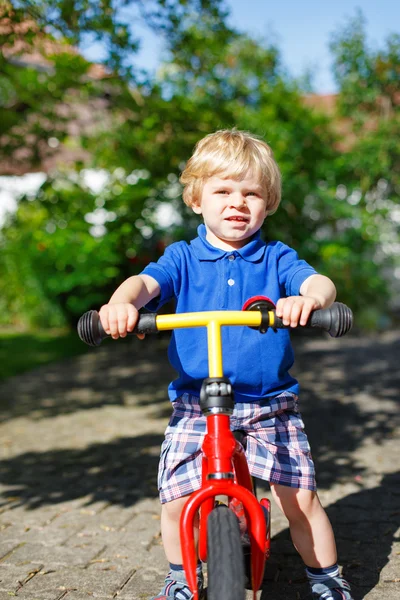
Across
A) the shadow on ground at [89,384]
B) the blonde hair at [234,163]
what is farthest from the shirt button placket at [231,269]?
the shadow on ground at [89,384]

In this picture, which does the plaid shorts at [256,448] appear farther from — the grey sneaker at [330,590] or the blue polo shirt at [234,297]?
the grey sneaker at [330,590]

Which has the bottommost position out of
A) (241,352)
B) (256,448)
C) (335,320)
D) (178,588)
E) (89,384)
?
(178,588)

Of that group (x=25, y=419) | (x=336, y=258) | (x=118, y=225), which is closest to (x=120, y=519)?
(x=25, y=419)

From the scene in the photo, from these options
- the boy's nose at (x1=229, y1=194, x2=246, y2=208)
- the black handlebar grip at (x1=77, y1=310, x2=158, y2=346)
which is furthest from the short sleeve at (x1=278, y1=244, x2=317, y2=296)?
the black handlebar grip at (x1=77, y1=310, x2=158, y2=346)

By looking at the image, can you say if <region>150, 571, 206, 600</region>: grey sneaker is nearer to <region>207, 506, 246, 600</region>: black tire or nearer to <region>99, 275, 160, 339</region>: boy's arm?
<region>207, 506, 246, 600</region>: black tire

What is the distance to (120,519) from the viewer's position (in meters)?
4.07

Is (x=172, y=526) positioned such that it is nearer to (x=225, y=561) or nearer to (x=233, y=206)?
(x=225, y=561)

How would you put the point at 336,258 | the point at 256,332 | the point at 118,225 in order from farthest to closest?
the point at 336,258 < the point at 118,225 < the point at 256,332

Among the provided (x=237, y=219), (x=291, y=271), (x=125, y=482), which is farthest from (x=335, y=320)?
(x=125, y=482)

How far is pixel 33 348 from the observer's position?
40.8 feet

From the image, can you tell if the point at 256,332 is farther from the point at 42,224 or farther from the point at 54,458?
the point at 42,224


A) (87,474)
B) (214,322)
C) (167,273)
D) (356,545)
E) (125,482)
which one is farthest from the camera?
(87,474)

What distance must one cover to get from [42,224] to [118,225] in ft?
6.63

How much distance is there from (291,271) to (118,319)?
2.50ft
